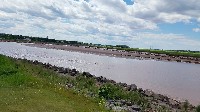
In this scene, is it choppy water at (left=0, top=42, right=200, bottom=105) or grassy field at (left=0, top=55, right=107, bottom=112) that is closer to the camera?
grassy field at (left=0, top=55, right=107, bottom=112)

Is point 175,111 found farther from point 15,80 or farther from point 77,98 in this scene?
point 15,80

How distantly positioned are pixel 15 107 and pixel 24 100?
1926 millimetres

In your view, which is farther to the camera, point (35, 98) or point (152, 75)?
point (152, 75)

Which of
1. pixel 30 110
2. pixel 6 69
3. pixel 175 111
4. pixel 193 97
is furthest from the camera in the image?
pixel 193 97

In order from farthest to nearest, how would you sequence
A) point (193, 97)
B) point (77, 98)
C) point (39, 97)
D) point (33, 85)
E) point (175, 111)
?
point (193, 97)
point (175, 111)
point (33, 85)
point (77, 98)
point (39, 97)

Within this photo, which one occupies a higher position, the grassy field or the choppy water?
the grassy field

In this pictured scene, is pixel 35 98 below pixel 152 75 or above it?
above

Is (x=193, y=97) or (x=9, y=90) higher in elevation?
(x=9, y=90)

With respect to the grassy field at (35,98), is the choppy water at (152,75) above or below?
below

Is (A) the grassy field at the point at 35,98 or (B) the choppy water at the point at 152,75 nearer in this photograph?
(A) the grassy field at the point at 35,98

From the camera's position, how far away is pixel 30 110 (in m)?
17.8

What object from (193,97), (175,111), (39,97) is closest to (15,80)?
(39,97)

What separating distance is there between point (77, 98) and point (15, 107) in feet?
18.5

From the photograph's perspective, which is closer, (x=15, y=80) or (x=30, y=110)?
(x=30, y=110)
